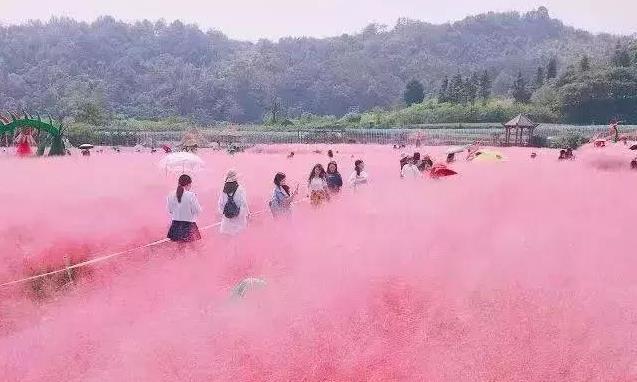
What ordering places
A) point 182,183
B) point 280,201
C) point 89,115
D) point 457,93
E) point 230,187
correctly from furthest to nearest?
point 457,93
point 89,115
point 280,201
point 230,187
point 182,183

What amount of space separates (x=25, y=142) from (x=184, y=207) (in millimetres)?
26637

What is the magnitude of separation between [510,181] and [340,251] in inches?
374

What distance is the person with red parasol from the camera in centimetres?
3275

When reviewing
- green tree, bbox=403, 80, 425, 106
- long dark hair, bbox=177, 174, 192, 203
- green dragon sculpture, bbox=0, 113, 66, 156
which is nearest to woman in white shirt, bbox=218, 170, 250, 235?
long dark hair, bbox=177, 174, 192, 203

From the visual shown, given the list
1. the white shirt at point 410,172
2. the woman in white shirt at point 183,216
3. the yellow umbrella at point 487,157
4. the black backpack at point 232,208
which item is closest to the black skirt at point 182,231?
the woman in white shirt at point 183,216

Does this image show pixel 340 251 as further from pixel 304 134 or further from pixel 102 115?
pixel 102 115

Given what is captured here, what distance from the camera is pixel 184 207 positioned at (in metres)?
9.39

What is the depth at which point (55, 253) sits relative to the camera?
11.9 metres

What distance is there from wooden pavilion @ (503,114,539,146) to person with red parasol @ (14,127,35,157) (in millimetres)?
26329

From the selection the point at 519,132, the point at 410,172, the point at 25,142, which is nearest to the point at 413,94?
the point at 519,132

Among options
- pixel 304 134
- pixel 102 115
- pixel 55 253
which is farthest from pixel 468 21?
pixel 55 253

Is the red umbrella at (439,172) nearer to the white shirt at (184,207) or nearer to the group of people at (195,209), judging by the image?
the group of people at (195,209)

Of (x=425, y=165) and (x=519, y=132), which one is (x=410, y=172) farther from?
(x=519, y=132)

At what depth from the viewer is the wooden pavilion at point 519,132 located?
42.7m
